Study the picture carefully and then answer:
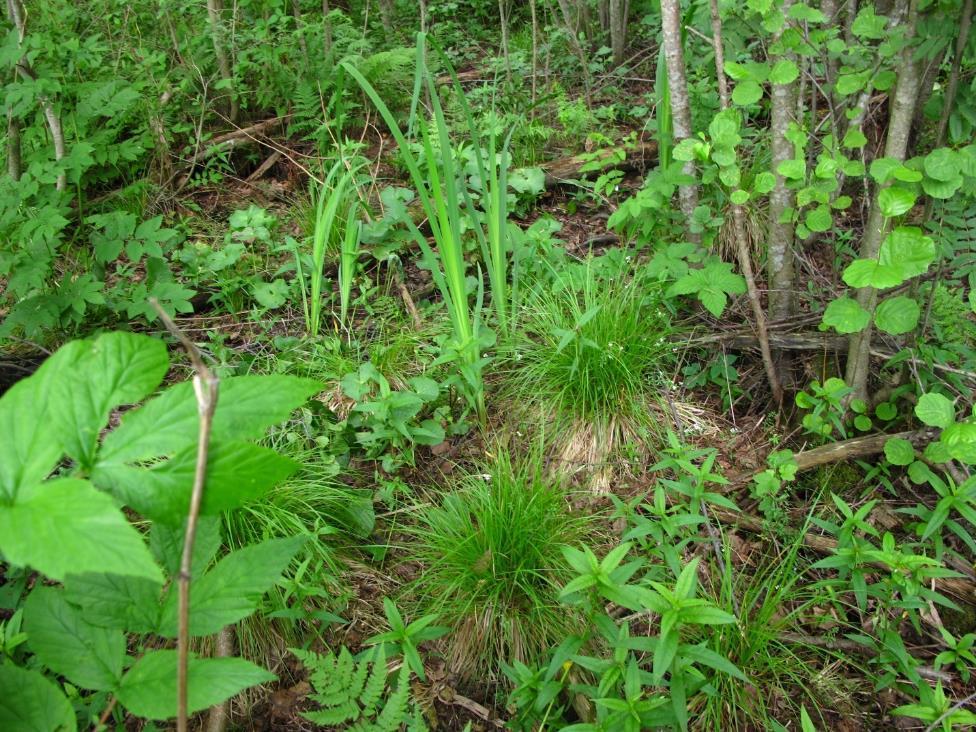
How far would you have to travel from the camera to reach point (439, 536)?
6.98ft

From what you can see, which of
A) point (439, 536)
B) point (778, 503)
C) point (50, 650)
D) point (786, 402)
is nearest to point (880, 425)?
point (786, 402)

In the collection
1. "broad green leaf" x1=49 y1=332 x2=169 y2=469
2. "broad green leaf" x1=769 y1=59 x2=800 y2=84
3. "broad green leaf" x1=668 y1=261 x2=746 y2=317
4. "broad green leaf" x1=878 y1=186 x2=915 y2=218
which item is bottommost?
"broad green leaf" x1=668 y1=261 x2=746 y2=317

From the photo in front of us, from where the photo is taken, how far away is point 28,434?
76cm

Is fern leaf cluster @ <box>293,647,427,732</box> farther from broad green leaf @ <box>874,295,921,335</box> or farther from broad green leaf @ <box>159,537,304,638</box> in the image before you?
broad green leaf @ <box>874,295,921,335</box>

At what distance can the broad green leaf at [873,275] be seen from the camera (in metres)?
1.78

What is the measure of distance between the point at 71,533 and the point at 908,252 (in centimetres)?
194

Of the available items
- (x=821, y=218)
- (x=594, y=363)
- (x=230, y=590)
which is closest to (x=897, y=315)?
(x=821, y=218)

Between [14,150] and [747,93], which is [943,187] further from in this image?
[14,150]

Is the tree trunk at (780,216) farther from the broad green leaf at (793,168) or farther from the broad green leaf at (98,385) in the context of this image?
the broad green leaf at (98,385)

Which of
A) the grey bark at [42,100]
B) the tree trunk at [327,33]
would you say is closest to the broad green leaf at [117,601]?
the grey bark at [42,100]

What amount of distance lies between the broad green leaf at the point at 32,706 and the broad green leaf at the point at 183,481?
304 mm

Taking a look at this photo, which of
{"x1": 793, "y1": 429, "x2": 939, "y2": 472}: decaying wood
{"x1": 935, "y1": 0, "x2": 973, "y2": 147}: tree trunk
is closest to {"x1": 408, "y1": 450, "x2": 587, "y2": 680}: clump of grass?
{"x1": 793, "y1": 429, "x2": 939, "y2": 472}: decaying wood

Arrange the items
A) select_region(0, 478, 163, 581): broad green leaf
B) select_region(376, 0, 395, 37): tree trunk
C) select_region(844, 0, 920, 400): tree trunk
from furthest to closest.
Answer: select_region(376, 0, 395, 37): tree trunk < select_region(844, 0, 920, 400): tree trunk < select_region(0, 478, 163, 581): broad green leaf

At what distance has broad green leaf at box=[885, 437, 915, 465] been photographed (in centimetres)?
208
